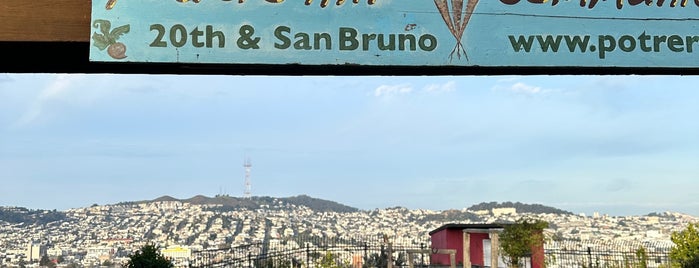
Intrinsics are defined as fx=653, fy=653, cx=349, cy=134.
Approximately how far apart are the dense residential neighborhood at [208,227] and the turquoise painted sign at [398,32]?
371 cm

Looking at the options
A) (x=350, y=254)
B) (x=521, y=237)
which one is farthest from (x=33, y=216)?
(x=521, y=237)

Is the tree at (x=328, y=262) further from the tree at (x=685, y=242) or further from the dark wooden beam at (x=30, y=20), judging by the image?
the dark wooden beam at (x=30, y=20)

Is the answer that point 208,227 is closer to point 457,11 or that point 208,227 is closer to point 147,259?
point 147,259

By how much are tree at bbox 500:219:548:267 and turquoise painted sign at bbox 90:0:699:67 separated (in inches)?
514

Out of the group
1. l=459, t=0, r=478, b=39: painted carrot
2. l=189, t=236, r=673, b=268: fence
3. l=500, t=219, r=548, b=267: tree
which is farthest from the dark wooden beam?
l=500, t=219, r=548, b=267: tree

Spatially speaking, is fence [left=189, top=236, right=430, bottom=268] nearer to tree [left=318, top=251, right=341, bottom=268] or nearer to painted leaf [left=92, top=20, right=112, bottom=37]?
tree [left=318, top=251, right=341, bottom=268]

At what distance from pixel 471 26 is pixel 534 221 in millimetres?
13970

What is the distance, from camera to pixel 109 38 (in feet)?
12.4

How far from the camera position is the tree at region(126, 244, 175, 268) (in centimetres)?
948

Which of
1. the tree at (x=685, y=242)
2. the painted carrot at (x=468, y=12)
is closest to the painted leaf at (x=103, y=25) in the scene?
the painted carrot at (x=468, y=12)

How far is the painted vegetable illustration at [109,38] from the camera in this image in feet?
12.3

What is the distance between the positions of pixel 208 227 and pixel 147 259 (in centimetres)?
2179

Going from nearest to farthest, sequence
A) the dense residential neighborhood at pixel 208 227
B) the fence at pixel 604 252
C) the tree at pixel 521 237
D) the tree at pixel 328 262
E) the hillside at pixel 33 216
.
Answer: the dense residential neighborhood at pixel 208 227
the hillside at pixel 33 216
the tree at pixel 328 262
the tree at pixel 521 237
the fence at pixel 604 252

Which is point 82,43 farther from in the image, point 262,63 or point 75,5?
point 262,63
